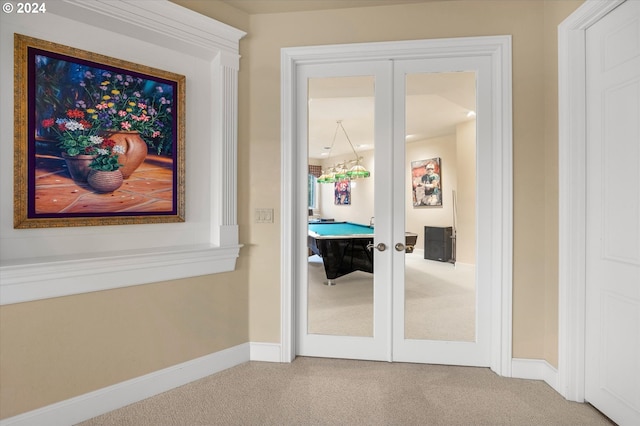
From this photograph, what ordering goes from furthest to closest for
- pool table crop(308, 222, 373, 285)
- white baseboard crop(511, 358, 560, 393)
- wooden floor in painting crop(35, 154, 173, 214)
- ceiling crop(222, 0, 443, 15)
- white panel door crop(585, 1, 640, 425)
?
pool table crop(308, 222, 373, 285) < ceiling crop(222, 0, 443, 15) < white baseboard crop(511, 358, 560, 393) < wooden floor in painting crop(35, 154, 173, 214) < white panel door crop(585, 1, 640, 425)

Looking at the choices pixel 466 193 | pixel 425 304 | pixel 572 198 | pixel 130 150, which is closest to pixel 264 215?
pixel 130 150

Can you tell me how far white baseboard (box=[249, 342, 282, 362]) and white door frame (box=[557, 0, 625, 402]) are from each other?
76.8 inches

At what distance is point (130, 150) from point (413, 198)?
2.02 m

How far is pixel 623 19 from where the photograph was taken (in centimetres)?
183

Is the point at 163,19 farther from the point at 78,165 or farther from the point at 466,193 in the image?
the point at 466,193

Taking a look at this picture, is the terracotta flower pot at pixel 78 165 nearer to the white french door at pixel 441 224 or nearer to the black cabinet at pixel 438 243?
the white french door at pixel 441 224

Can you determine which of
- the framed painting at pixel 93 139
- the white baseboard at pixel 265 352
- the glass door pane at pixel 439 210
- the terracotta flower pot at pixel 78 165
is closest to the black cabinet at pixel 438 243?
the glass door pane at pixel 439 210

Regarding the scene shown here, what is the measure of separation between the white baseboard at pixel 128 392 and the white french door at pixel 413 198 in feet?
2.58

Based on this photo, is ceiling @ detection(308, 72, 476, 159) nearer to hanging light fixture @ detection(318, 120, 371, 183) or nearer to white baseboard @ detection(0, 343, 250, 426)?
hanging light fixture @ detection(318, 120, 371, 183)

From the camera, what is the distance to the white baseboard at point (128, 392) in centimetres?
182

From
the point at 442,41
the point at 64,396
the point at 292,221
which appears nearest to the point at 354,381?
the point at 292,221

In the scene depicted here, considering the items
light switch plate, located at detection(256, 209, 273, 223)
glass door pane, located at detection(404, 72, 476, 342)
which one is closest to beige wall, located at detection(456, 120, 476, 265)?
glass door pane, located at detection(404, 72, 476, 342)

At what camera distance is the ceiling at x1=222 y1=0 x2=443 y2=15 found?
2.47 metres

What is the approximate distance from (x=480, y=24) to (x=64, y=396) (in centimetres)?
358
